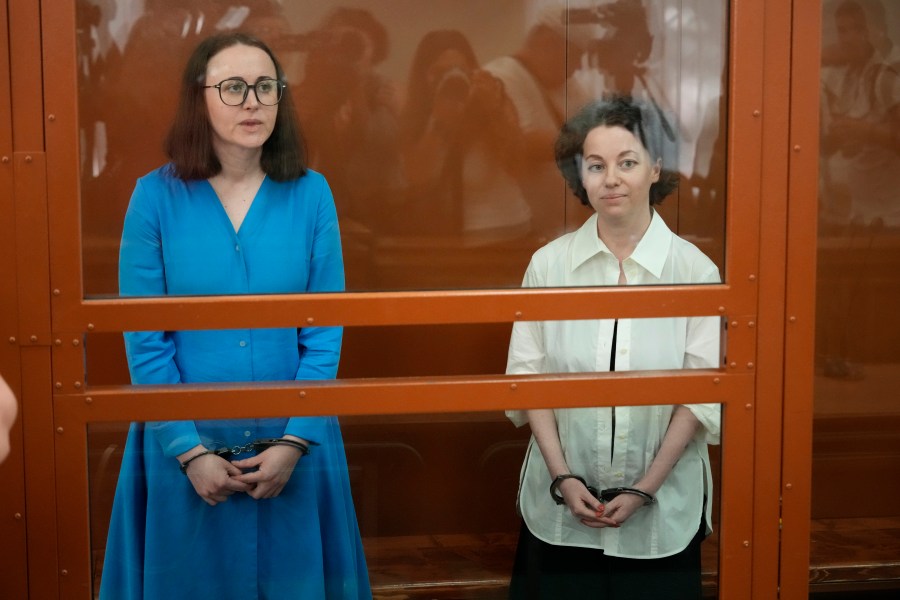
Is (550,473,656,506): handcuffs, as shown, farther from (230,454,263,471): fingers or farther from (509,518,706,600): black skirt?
(230,454,263,471): fingers

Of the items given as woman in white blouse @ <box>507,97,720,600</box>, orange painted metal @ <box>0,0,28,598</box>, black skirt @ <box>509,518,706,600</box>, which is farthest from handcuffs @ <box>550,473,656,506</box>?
orange painted metal @ <box>0,0,28,598</box>

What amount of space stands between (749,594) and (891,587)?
1.47ft

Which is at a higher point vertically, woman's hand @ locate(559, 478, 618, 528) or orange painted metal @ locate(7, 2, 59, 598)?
orange painted metal @ locate(7, 2, 59, 598)

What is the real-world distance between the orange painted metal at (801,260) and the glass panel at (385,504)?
19cm

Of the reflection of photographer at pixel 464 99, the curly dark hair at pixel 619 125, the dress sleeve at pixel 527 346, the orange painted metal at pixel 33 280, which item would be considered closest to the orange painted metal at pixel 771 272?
the curly dark hair at pixel 619 125

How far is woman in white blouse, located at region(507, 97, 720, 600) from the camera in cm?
241

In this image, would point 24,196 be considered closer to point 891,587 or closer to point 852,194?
point 852,194

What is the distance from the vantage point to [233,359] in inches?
92.4

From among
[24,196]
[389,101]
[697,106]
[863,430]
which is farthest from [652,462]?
[24,196]

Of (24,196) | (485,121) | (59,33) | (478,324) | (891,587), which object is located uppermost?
(59,33)

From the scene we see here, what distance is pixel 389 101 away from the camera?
7.62ft

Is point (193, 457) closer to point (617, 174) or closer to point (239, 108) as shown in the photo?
point (239, 108)

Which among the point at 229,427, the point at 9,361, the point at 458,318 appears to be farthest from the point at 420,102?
the point at 9,361

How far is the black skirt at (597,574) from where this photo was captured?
2539 mm
